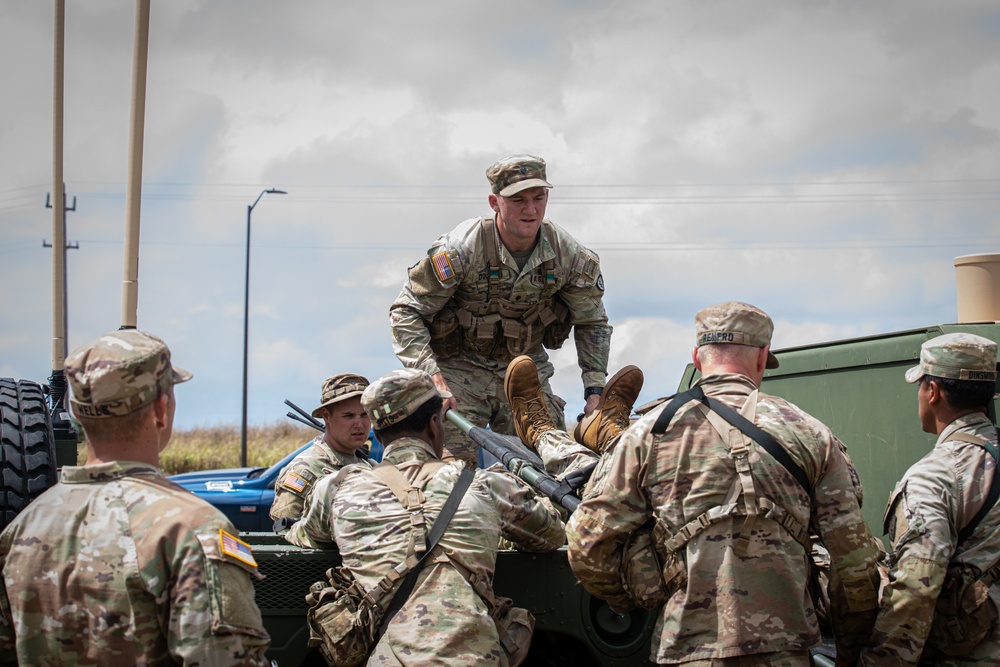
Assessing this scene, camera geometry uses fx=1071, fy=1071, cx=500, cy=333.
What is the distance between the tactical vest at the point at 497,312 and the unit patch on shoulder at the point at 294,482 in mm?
1069

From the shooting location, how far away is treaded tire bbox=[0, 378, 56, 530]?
407 cm

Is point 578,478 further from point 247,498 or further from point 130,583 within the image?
point 247,498

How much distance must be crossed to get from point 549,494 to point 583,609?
0.62 meters

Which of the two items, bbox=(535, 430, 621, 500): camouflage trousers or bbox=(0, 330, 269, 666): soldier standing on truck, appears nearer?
bbox=(0, 330, 269, 666): soldier standing on truck

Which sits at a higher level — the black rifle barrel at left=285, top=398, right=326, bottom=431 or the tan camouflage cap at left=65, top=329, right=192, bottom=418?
the tan camouflage cap at left=65, top=329, right=192, bottom=418

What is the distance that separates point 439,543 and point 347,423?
7.12 ft

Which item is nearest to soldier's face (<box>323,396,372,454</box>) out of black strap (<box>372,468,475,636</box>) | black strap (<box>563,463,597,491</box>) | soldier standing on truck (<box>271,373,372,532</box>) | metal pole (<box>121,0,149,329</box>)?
soldier standing on truck (<box>271,373,372,532</box>)

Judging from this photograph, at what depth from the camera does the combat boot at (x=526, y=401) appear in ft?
19.0

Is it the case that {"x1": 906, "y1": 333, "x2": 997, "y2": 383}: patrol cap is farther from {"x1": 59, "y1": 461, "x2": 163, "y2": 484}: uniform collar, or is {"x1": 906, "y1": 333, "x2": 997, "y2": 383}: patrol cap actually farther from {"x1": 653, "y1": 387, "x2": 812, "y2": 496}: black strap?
{"x1": 59, "y1": 461, "x2": 163, "y2": 484}: uniform collar

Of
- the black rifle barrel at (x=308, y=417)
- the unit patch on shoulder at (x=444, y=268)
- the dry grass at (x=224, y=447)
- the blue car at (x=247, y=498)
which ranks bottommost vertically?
the dry grass at (x=224, y=447)

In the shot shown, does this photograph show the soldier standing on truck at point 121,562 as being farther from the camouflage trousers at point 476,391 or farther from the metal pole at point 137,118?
the camouflage trousers at point 476,391

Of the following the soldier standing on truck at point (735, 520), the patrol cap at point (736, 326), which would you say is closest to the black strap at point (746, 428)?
the soldier standing on truck at point (735, 520)

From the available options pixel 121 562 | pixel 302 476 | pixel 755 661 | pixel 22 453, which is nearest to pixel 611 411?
pixel 302 476

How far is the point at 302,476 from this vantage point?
5.83 metres
